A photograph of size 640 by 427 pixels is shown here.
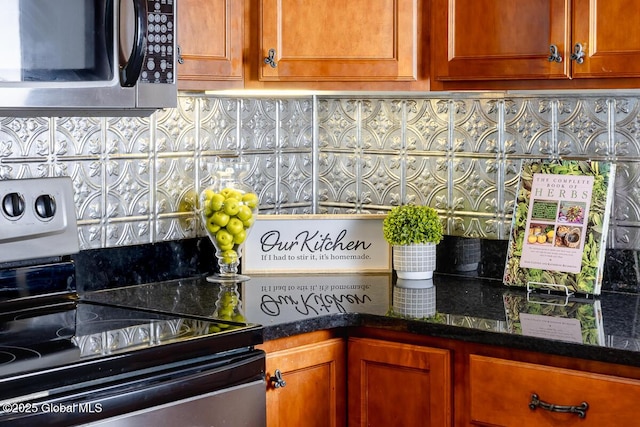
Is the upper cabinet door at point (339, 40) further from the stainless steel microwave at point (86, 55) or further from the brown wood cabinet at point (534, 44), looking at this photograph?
the stainless steel microwave at point (86, 55)

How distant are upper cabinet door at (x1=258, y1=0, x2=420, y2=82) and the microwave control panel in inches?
15.9

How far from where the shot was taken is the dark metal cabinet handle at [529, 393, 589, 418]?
2.06 meters

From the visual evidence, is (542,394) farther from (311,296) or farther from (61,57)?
(61,57)

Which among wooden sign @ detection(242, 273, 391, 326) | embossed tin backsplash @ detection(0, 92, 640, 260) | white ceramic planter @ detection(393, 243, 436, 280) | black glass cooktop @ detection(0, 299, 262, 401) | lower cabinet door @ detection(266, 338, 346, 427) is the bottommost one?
lower cabinet door @ detection(266, 338, 346, 427)

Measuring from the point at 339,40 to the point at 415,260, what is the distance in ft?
2.11

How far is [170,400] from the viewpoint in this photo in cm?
198

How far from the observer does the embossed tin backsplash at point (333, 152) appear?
8.63 ft

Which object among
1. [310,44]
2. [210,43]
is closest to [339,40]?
[310,44]

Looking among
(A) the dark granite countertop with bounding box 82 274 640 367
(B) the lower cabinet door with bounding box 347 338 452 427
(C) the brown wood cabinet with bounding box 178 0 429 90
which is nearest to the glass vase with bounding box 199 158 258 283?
(A) the dark granite countertop with bounding box 82 274 640 367

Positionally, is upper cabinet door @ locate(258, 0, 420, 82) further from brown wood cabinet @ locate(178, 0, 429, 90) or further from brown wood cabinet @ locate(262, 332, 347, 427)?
brown wood cabinet @ locate(262, 332, 347, 427)

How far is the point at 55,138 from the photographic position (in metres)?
2.56

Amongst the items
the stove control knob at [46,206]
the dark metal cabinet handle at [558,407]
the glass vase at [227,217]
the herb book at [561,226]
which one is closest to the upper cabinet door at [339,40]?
the glass vase at [227,217]

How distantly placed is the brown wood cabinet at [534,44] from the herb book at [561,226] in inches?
13.4

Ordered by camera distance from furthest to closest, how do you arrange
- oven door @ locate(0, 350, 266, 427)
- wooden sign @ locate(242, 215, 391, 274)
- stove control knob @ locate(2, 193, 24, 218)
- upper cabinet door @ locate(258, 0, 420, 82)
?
wooden sign @ locate(242, 215, 391, 274) → upper cabinet door @ locate(258, 0, 420, 82) → stove control knob @ locate(2, 193, 24, 218) → oven door @ locate(0, 350, 266, 427)
